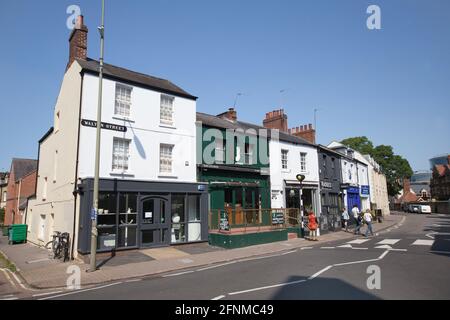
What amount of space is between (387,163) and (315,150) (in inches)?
1744

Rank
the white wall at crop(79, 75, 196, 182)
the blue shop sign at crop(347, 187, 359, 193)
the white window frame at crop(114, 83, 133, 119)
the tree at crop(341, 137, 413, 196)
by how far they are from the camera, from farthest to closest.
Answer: the tree at crop(341, 137, 413, 196)
the blue shop sign at crop(347, 187, 359, 193)
the white window frame at crop(114, 83, 133, 119)
the white wall at crop(79, 75, 196, 182)

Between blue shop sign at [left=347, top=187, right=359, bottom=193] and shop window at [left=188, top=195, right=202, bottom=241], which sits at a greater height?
blue shop sign at [left=347, top=187, right=359, bottom=193]

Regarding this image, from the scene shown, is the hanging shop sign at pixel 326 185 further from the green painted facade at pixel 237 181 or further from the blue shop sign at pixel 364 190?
the blue shop sign at pixel 364 190

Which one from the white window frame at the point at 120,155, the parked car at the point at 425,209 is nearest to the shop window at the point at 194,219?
the white window frame at the point at 120,155

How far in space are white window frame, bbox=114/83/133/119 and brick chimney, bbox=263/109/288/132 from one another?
15938 mm

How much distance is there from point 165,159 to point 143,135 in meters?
1.81

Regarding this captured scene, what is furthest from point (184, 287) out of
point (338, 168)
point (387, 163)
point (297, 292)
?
point (387, 163)

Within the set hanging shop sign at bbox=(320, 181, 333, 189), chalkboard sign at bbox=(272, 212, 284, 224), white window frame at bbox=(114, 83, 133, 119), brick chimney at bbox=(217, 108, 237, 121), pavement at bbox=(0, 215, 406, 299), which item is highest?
brick chimney at bbox=(217, 108, 237, 121)

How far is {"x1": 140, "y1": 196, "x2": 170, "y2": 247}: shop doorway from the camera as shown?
15602 mm

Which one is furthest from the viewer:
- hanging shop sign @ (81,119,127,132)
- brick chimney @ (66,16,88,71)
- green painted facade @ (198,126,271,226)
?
green painted facade @ (198,126,271,226)

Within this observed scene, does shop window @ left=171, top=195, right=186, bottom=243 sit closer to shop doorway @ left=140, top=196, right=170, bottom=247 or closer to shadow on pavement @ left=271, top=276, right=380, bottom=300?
shop doorway @ left=140, top=196, right=170, bottom=247

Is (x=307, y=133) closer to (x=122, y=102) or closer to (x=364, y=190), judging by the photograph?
(x=364, y=190)

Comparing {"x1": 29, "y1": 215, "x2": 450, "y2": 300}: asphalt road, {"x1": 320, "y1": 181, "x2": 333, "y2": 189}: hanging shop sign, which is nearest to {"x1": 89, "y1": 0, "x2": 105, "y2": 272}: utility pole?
{"x1": 29, "y1": 215, "x2": 450, "y2": 300}: asphalt road

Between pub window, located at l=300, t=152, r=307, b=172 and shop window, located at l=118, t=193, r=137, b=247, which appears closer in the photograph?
shop window, located at l=118, t=193, r=137, b=247
